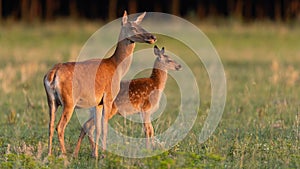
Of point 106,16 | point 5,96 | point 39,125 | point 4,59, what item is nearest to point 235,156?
point 39,125

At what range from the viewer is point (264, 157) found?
920 cm

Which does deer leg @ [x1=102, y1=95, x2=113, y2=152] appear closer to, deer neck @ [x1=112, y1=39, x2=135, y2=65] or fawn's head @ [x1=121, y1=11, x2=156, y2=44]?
deer neck @ [x1=112, y1=39, x2=135, y2=65]

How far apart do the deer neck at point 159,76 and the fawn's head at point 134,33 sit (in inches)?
70.4

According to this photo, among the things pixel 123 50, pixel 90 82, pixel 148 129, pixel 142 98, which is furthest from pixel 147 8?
pixel 90 82

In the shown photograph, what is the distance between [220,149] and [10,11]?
112 feet

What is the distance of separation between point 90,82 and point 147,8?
3350 centimetres

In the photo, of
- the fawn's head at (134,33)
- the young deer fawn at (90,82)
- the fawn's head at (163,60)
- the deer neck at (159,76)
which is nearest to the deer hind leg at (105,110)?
the young deer fawn at (90,82)

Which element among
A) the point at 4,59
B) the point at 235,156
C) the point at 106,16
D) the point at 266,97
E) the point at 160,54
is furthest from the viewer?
the point at 106,16

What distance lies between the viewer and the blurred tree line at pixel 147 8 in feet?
131

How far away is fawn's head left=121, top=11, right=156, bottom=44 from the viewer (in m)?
9.80

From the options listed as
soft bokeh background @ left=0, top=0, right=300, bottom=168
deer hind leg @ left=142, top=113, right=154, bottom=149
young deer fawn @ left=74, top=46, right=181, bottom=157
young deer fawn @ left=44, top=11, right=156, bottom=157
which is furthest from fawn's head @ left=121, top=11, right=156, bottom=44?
soft bokeh background @ left=0, top=0, right=300, bottom=168

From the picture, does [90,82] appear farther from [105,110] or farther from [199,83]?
[199,83]

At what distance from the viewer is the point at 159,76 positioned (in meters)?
11.8

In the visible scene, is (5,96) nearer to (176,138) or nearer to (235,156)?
(176,138)
